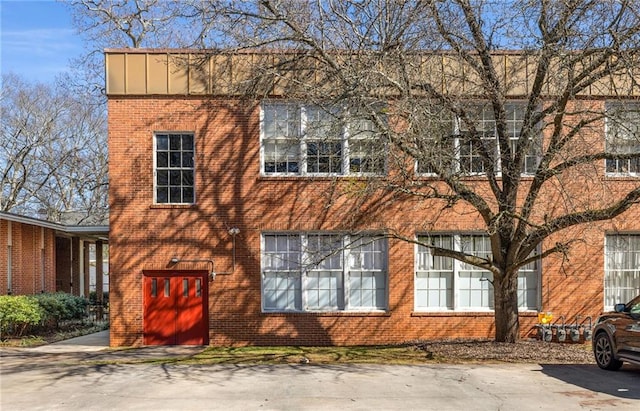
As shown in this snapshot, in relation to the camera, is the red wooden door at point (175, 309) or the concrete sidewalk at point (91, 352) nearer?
the concrete sidewalk at point (91, 352)

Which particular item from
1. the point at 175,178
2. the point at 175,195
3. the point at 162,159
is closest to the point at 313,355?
the point at 175,195

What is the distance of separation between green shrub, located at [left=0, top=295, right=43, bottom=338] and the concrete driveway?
4760 millimetres

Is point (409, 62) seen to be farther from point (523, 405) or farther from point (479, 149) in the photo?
point (523, 405)

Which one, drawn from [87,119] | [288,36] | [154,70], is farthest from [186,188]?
[87,119]

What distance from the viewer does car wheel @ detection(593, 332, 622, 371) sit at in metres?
12.2

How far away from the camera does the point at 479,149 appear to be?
13812 mm

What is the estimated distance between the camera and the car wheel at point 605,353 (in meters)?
12.2

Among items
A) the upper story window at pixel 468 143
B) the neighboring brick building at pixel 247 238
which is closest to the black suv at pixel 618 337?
the upper story window at pixel 468 143

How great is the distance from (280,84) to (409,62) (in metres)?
4.95

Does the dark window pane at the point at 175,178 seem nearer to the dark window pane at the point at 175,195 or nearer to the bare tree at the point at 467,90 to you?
the dark window pane at the point at 175,195

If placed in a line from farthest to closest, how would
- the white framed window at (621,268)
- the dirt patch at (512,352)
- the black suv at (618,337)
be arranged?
the white framed window at (621,268), the dirt patch at (512,352), the black suv at (618,337)

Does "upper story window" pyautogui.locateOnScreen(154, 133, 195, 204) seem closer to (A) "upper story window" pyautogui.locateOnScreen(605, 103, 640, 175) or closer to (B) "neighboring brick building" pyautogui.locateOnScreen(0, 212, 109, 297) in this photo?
(B) "neighboring brick building" pyautogui.locateOnScreen(0, 212, 109, 297)

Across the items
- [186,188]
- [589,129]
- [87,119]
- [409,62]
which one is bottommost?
[186,188]

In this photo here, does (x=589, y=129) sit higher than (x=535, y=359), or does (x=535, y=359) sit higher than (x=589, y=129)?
(x=589, y=129)
